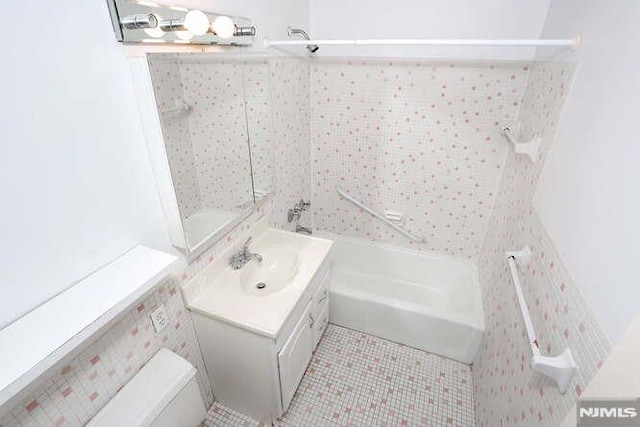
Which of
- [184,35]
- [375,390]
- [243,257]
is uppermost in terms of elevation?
[184,35]

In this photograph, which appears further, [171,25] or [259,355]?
[259,355]

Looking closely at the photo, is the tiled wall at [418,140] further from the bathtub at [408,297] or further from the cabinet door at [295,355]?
the cabinet door at [295,355]

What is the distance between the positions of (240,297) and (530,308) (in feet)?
4.11

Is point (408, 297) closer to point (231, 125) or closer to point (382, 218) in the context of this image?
point (382, 218)

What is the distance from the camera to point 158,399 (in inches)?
42.4

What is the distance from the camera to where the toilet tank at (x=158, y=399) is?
1021 millimetres

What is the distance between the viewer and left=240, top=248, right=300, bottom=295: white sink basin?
1.67 meters

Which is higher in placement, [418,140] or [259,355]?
[418,140]

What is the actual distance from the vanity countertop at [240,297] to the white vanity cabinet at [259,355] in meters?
0.02

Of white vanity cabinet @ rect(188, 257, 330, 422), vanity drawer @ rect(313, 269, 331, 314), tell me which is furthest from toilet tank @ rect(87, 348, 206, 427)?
vanity drawer @ rect(313, 269, 331, 314)

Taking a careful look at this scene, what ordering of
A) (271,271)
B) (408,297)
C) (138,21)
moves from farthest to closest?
1. (408,297)
2. (271,271)
3. (138,21)

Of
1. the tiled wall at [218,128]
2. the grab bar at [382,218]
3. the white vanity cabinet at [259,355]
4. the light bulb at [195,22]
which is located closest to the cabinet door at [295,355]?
the white vanity cabinet at [259,355]

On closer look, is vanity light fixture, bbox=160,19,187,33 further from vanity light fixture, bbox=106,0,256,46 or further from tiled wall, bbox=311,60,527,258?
tiled wall, bbox=311,60,527,258

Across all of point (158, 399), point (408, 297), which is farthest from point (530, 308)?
point (158, 399)
